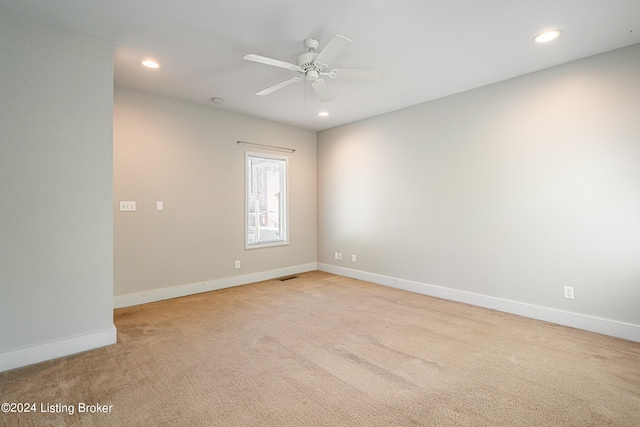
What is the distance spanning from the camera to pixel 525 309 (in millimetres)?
3494

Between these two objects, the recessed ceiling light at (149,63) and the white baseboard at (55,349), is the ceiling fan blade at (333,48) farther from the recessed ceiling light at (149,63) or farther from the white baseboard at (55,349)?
the white baseboard at (55,349)

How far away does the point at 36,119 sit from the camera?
97.3 inches

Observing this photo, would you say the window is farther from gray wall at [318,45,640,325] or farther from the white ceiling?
the white ceiling

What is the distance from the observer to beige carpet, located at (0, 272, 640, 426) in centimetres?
183

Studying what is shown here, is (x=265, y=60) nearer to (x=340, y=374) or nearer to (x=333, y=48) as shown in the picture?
(x=333, y=48)

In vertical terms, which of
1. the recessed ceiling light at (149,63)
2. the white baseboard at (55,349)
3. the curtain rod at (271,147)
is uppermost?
the recessed ceiling light at (149,63)

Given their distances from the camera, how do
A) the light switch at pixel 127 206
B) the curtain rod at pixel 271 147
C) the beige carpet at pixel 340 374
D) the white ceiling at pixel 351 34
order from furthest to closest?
1. the curtain rod at pixel 271 147
2. the light switch at pixel 127 206
3. the white ceiling at pixel 351 34
4. the beige carpet at pixel 340 374

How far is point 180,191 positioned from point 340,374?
11.1ft

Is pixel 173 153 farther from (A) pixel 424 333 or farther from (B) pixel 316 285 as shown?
(A) pixel 424 333

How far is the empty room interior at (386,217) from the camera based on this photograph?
213cm

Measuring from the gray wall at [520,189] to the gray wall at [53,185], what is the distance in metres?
3.80

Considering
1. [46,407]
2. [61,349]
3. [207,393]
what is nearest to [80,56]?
[61,349]

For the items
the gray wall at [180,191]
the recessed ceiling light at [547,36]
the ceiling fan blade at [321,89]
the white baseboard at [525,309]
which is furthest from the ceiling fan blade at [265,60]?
the white baseboard at [525,309]

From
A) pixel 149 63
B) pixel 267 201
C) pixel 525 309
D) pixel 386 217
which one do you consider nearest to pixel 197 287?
pixel 267 201
